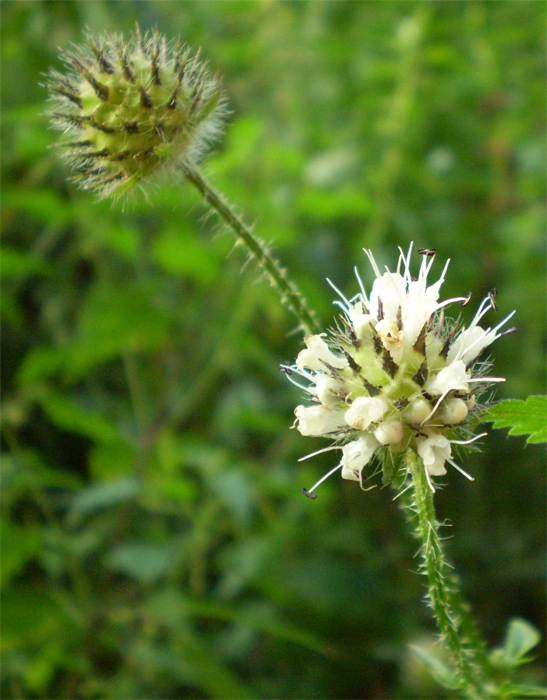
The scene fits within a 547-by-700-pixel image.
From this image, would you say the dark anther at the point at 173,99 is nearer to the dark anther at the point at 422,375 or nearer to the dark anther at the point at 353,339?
the dark anther at the point at 353,339

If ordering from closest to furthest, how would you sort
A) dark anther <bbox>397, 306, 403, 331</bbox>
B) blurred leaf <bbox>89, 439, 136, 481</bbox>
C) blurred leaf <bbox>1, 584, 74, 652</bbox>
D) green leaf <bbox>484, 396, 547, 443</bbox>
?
1. green leaf <bbox>484, 396, 547, 443</bbox>
2. dark anther <bbox>397, 306, 403, 331</bbox>
3. blurred leaf <bbox>1, 584, 74, 652</bbox>
4. blurred leaf <bbox>89, 439, 136, 481</bbox>

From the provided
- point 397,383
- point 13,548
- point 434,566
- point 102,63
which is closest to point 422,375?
point 397,383

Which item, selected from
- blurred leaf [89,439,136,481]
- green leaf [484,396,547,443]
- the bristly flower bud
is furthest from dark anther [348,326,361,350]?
blurred leaf [89,439,136,481]

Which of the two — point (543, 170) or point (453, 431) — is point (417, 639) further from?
point (543, 170)

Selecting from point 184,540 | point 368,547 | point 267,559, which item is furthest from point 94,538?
point 368,547

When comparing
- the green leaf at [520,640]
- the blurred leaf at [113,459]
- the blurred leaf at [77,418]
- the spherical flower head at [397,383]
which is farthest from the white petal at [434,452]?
the blurred leaf at [113,459]

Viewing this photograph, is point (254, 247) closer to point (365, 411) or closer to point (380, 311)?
point (380, 311)

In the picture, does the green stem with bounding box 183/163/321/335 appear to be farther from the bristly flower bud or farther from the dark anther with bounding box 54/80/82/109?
the dark anther with bounding box 54/80/82/109

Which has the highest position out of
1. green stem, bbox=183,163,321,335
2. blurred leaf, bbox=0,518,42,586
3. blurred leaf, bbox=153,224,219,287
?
blurred leaf, bbox=153,224,219,287
